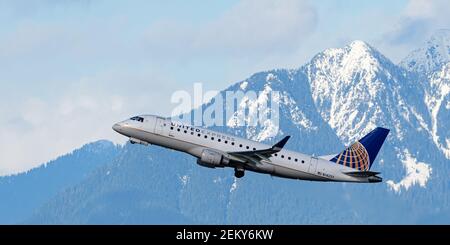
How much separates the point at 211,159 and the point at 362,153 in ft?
78.8

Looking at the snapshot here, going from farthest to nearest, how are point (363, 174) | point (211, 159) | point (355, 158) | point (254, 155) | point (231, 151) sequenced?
point (355, 158) < point (363, 174) < point (231, 151) < point (254, 155) < point (211, 159)

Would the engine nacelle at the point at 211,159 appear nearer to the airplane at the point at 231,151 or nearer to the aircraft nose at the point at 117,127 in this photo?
the airplane at the point at 231,151

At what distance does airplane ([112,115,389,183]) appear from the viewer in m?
128

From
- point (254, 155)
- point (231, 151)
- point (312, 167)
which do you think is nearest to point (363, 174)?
point (312, 167)

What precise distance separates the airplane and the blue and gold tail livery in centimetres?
246

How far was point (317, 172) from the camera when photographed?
135 m

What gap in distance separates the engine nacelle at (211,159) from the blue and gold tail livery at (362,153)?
1683cm

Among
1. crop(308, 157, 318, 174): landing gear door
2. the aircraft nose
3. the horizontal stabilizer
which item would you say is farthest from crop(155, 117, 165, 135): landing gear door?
the horizontal stabilizer

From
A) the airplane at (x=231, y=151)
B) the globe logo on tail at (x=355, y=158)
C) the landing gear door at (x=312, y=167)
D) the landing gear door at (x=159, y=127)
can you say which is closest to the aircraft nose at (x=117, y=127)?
the airplane at (x=231, y=151)

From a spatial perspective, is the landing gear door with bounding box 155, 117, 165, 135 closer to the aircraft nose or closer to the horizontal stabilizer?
the aircraft nose

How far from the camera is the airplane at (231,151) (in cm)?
12781

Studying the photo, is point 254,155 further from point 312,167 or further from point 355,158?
point 355,158

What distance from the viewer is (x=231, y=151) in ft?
427
